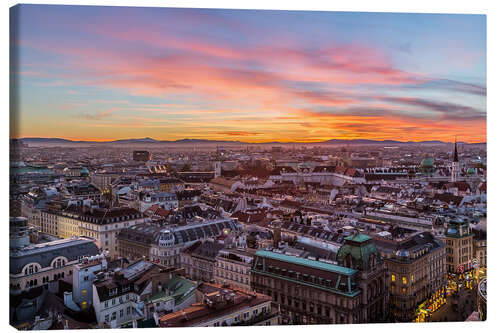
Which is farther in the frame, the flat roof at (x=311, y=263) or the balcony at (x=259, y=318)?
the flat roof at (x=311, y=263)

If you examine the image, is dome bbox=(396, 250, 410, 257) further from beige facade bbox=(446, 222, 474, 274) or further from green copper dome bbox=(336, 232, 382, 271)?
beige facade bbox=(446, 222, 474, 274)

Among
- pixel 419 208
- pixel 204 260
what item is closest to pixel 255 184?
pixel 419 208

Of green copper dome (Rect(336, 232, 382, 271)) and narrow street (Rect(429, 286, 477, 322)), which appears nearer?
green copper dome (Rect(336, 232, 382, 271))

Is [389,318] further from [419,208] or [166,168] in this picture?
[166,168]

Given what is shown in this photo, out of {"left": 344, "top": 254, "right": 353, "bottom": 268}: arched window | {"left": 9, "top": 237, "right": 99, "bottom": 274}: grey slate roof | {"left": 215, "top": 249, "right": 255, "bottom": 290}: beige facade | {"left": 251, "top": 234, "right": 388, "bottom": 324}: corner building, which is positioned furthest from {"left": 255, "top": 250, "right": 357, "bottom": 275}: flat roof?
{"left": 9, "top": 237, "right": 99, "bottom": 274}: grey slate roof

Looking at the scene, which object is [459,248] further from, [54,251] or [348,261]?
[54,251]

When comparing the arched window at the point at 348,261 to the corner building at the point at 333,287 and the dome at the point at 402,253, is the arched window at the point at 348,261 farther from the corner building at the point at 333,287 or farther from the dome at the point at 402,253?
the dome at the point at 402,253

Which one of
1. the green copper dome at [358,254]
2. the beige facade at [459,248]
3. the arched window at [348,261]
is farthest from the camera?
the beige facade at [459,248]

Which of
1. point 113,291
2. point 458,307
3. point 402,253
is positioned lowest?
point 458,307

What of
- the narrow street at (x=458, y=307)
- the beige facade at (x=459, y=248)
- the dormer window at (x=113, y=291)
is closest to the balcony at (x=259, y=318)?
the dormer window at (x=113, y=291)

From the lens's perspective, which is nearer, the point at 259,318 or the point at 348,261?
the point at 259,318

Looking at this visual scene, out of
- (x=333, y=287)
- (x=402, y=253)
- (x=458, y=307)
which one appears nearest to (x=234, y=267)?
(x=333, y=287)
